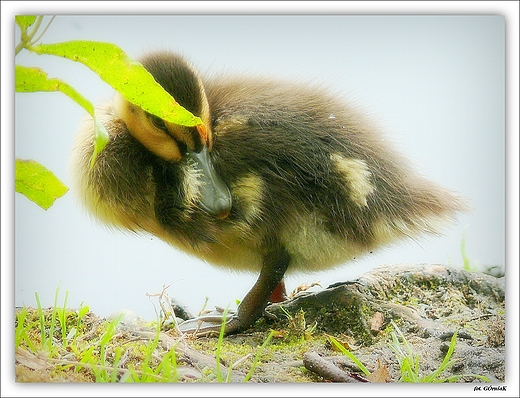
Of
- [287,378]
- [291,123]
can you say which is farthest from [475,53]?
[287,378]

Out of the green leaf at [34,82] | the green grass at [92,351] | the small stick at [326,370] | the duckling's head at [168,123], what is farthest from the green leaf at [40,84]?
the small stick at [326,370]

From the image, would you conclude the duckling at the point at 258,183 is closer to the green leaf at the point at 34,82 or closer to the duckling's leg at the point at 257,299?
the duckling's leg at the point at 257,299

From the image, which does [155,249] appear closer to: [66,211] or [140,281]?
[140,281]

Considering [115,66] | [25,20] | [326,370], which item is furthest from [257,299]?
[25,20]

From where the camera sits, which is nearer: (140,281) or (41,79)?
(41,79)

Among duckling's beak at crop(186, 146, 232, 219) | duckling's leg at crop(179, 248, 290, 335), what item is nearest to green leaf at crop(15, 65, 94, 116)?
duckling's beak at crop(186, 146, 232, 219)

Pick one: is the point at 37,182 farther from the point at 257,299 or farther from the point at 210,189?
the point at 257,299

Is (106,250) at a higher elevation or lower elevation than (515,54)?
lower
